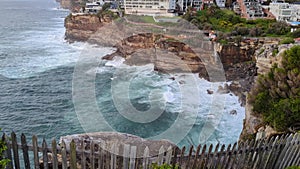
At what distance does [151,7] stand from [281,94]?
168 ft

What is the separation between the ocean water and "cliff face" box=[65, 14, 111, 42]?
43.1 ft

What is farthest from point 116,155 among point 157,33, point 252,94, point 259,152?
point 157,33

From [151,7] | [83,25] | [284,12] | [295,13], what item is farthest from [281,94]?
[151,7]

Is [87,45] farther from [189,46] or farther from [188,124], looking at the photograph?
[188,124]

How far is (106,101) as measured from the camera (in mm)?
26172

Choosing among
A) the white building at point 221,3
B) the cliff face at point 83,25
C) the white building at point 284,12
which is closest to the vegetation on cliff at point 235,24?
the white building at point 284,12

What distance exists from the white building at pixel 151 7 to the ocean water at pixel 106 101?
66.5 feet

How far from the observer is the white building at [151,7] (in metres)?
58.1

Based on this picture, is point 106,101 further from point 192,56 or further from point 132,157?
point 132,157

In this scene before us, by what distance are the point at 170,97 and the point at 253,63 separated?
36.6ft

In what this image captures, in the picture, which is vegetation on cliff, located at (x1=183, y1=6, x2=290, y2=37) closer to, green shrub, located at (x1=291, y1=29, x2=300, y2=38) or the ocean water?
green shrub, located at (x1=291, y1=29, x2=300, y2=38)

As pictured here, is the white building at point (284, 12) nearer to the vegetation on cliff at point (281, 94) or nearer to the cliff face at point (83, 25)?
the cliff face at point (83, 25)

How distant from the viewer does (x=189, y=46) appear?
35.1m

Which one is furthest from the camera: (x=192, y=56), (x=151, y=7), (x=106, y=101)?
(x=151, y=7)
